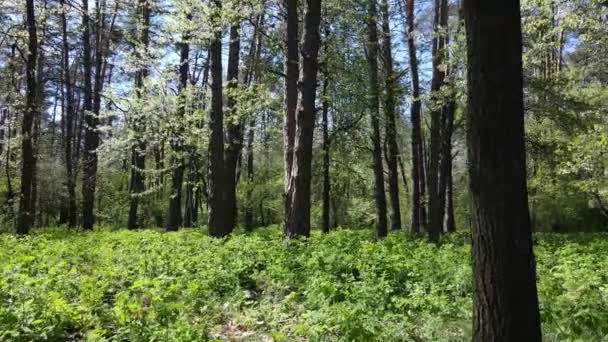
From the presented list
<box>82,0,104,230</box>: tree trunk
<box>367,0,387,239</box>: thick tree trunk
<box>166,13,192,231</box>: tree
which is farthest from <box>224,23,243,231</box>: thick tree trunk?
<box>82,0,104,230</box>: tree trunk

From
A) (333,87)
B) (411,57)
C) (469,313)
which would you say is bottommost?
(469,313)

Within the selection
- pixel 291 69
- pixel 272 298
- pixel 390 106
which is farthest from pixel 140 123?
pixel 272 298

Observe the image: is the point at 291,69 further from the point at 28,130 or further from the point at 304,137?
the point at 28,130

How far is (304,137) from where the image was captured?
1008cm

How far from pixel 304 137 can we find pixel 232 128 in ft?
21.9

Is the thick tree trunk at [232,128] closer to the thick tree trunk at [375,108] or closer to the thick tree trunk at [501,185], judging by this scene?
the thick tree trunk at [375,108]

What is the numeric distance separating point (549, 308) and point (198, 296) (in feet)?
11.6

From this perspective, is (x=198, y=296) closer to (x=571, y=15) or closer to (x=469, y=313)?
(x=469, y=313)

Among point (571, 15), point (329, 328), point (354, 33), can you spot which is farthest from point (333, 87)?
point (329, 328)

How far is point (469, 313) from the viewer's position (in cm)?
496

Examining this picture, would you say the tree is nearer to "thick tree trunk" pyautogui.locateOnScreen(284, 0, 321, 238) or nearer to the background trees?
the background trees

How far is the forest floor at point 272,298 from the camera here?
4512mm

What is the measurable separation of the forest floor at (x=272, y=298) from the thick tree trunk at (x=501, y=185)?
98 centimetres

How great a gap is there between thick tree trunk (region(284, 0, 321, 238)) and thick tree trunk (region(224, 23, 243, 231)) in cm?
393
